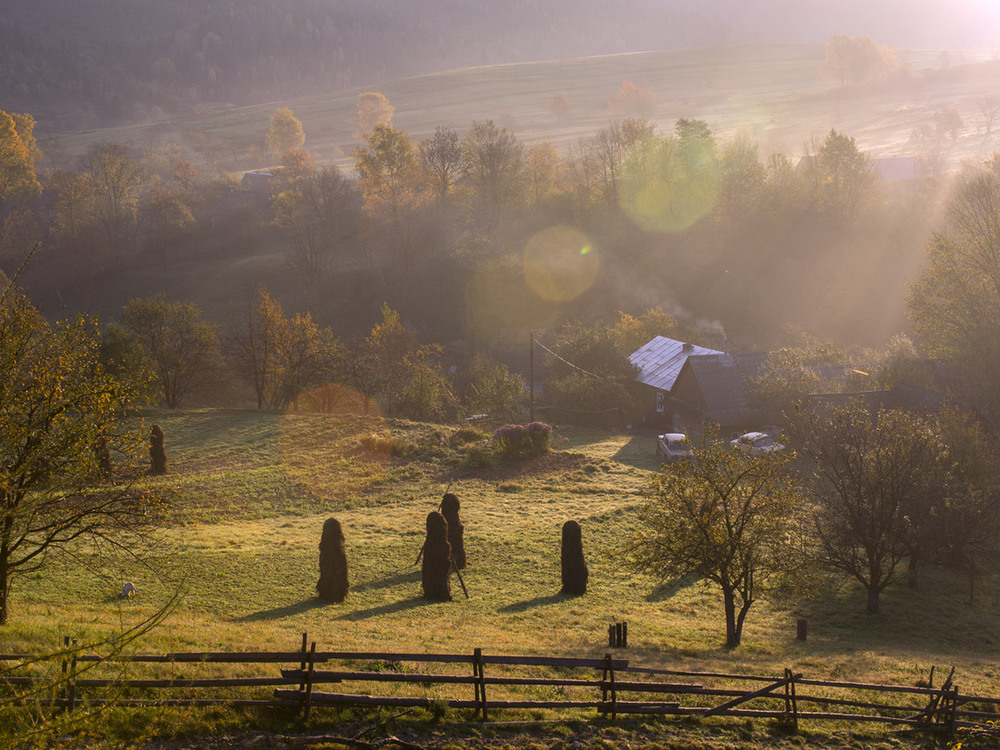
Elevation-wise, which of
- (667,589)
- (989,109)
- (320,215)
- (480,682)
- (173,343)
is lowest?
(667,589)

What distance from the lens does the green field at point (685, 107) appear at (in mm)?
130625

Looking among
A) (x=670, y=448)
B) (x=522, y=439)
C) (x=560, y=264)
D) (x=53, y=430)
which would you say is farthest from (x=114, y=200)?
(x=53, y=430)

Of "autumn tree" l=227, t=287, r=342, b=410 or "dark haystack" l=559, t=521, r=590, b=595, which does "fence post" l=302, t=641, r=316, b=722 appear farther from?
"autumn tree" l=227, t=287, r=342, b=410

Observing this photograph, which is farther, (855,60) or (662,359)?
(855,60)

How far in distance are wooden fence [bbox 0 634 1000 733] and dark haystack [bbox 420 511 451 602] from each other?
6640 mm

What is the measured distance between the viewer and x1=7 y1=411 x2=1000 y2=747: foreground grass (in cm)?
1666

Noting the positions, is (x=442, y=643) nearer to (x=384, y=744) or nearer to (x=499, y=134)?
(x=384, y=744)

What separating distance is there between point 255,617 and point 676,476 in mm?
11521

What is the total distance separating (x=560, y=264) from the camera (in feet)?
275

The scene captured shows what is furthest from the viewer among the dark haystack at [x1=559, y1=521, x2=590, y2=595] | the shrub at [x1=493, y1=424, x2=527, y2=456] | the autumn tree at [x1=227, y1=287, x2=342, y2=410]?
the autumn tree at [x1=227, y1=287, x2=342, y2=410]

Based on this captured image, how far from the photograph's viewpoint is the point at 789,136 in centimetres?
12938

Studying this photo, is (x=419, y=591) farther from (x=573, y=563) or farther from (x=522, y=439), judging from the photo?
(x=522, y=439)

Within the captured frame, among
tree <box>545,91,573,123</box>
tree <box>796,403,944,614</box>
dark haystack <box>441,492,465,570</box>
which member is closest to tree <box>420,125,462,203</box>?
dark haystack <box>441,492,465,570</box>

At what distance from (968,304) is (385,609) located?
39128 mm
